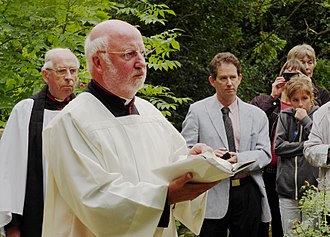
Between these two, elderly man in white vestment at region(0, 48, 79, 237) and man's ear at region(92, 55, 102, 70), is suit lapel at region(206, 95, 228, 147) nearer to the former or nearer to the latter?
elderly man in white vestment at region(0, 48, 79, 237)

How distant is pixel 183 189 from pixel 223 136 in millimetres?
2775

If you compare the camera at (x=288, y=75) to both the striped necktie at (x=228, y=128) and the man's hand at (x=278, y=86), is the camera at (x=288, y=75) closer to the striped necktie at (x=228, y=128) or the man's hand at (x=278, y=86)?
the man's hand at (x=278, y=86)

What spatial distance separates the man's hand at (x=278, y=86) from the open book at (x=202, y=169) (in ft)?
12.6

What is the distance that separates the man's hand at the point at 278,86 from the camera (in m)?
7.14

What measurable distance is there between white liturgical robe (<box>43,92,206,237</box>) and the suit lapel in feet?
7.05

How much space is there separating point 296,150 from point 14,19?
2880mm

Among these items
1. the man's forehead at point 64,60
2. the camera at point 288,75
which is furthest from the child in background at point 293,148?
the man's forehead at point 64,60

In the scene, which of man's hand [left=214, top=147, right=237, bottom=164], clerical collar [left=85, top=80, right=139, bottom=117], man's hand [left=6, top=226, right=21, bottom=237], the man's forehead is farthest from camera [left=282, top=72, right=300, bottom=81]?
clerical collar [left=85, top=80, right=139, bottom=117]

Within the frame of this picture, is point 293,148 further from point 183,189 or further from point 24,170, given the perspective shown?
point 183,189

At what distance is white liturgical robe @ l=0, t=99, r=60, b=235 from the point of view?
5.06 meters

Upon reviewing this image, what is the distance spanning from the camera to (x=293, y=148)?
652cm

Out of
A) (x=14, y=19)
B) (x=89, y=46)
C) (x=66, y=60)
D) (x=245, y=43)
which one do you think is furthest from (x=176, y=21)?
(x=89, y=46)

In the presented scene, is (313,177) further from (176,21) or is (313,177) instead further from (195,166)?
(176,21)

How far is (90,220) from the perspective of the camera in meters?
3.42
